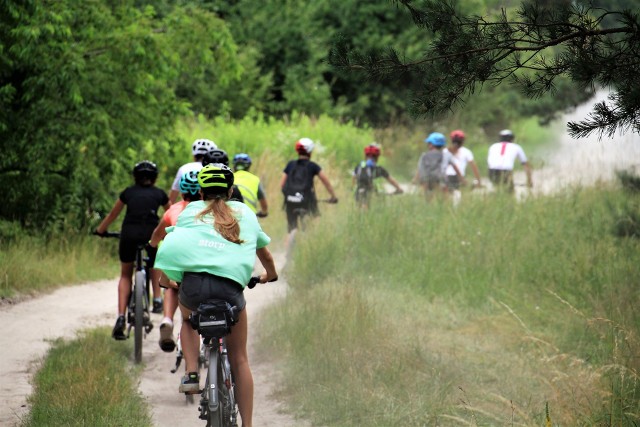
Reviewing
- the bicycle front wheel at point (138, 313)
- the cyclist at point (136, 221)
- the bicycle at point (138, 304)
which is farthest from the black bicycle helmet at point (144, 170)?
the bicycle front wheel at point (138, 313)

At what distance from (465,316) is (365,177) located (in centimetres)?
530

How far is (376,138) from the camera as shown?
35500 millimetres

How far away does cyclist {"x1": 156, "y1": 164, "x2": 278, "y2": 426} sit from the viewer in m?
6.46

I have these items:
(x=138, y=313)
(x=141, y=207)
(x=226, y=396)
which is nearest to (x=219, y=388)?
(x=226, y=396)

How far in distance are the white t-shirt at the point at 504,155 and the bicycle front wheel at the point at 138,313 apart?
29.7 feet

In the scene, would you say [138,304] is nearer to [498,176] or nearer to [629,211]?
[629,211]

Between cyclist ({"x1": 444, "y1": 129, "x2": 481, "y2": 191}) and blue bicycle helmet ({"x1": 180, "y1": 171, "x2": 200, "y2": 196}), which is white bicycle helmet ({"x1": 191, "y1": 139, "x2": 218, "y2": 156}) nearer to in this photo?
blue bicycle helmet ({"x1": 180, "y1": 171, "x2": 200, "y2": 196})

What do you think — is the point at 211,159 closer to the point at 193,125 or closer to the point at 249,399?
the point at 249,399

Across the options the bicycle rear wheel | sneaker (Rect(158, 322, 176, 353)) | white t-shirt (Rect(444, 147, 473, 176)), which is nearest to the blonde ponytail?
the bicycle rear wheel

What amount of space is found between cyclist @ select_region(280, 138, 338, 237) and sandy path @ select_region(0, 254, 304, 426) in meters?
1.10

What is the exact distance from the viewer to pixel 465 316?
36.5 feet

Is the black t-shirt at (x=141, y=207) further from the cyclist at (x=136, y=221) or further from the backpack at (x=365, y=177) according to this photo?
the backpack at (x=365, y=177)

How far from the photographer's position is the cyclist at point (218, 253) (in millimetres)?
6457

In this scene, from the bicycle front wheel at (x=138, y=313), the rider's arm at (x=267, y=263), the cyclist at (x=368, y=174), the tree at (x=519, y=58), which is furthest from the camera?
the cyclist at (x=368, y=174)
